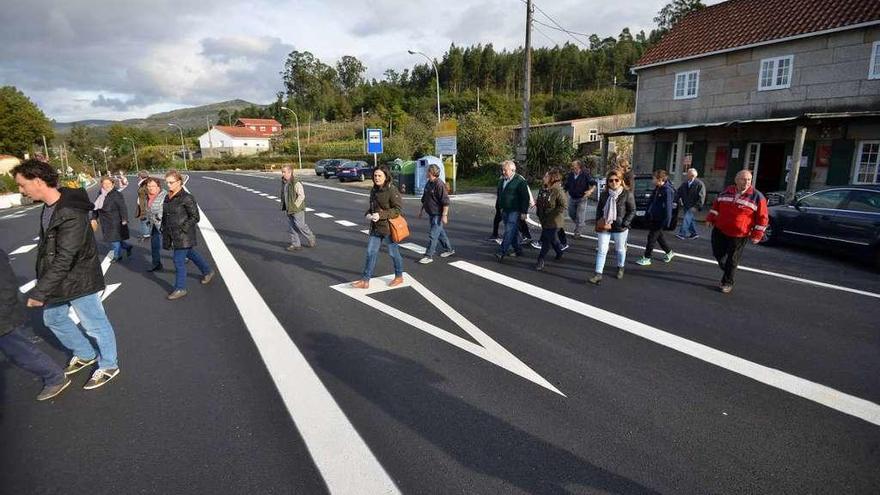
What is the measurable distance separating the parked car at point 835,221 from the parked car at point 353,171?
26.2 metres

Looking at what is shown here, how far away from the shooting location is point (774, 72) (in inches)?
636

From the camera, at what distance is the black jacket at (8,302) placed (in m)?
3.06

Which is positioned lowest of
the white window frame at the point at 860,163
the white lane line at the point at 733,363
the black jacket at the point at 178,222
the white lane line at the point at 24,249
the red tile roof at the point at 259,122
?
the white lane line at the point at 24,249

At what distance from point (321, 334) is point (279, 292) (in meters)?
→ 1.80

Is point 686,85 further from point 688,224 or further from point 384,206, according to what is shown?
point 384,206

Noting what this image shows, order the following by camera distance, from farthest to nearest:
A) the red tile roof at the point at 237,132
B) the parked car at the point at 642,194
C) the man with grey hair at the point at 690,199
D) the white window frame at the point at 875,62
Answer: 1. the red tile roof at the point at 237,132
2. the white window frame at the point at 875,62
3. the parked car at the point at 642,194
4. the man with grey hair at the point at 690,199

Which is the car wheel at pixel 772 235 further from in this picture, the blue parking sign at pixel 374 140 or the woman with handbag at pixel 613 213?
the blue parking sign at pixel 374 140

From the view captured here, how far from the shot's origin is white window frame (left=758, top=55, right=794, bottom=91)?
→ 1570 centimetres

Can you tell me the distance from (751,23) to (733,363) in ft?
63.5

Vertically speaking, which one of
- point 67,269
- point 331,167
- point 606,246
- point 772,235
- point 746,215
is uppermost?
point 331,167

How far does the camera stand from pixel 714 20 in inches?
762

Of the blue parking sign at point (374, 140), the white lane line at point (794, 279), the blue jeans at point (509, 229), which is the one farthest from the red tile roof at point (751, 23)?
the blue jeans at point (509, 229)

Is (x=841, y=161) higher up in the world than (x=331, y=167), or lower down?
higher up

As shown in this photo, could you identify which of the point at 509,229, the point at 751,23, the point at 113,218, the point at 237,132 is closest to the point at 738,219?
the point at 509,229
